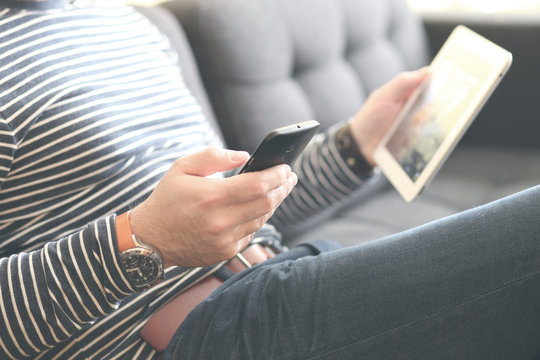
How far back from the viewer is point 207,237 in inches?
22.2

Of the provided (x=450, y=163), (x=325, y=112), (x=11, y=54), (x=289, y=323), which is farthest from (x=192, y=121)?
(x=450, y=163)

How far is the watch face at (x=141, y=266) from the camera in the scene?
0.57 metres

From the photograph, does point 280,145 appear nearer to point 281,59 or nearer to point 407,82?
point 407,82

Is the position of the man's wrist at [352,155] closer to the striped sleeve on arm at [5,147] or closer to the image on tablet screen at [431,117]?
the image on tablet screen at [431,117]

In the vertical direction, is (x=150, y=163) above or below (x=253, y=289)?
above

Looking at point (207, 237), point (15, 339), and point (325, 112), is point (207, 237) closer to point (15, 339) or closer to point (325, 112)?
point (15, 339)

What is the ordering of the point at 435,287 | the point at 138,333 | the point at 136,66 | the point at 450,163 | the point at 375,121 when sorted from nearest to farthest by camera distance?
the point at 435,287 → the point at 138,333 → the point at 136,66 → the point at 375,121 → the point at 450,163

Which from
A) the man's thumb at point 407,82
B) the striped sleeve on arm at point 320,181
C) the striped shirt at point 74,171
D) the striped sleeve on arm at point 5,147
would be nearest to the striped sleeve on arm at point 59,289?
the striped shirt at point 74,171

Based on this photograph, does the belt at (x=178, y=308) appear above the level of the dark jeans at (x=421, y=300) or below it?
above

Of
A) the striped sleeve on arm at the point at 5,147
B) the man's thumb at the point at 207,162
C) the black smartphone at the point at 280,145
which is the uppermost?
the striped sleeve on arm at the point at 5,147

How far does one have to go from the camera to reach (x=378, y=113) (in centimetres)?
94

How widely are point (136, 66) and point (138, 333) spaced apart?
370mm

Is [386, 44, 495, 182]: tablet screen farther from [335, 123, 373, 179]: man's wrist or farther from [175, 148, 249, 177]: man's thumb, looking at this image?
[175, 148, 249, 177]: man's thumb

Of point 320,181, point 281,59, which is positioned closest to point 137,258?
point 320,181
